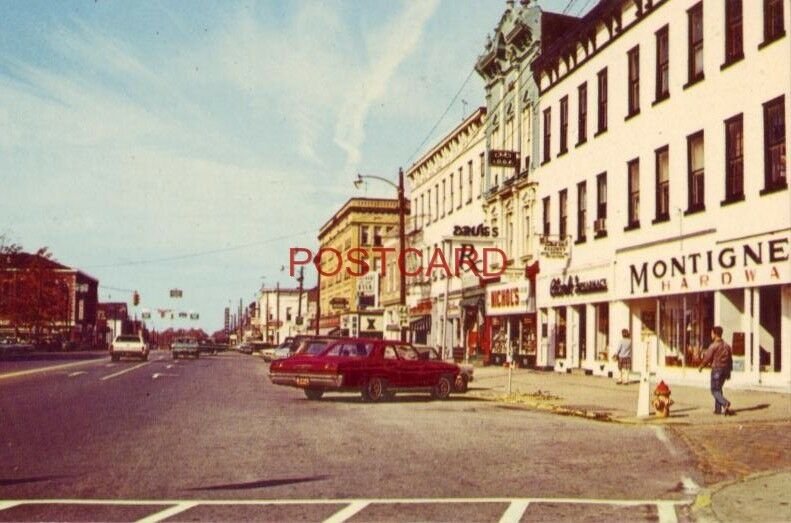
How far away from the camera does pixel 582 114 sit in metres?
36.9

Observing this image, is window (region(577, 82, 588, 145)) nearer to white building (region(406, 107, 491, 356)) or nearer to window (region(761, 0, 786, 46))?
white building (region(406, 107, 491, 356))

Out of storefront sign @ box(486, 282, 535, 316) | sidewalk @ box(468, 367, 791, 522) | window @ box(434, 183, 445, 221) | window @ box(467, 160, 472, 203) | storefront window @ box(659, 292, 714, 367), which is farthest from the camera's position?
window @ box(434, 183, 445, 221)

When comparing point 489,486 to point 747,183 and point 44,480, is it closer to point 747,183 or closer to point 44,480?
point 44,480

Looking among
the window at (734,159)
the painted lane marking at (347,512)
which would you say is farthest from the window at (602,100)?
the painted lane marking at (347,512)

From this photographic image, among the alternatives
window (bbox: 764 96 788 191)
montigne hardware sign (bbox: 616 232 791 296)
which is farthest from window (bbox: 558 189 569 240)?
window (bbox: 764 96 788 191)

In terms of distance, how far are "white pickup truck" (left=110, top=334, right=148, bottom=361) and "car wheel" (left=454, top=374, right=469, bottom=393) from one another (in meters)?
37.5

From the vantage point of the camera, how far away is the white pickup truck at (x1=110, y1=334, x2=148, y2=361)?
5991cm

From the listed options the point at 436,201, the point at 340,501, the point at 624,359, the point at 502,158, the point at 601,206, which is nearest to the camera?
the point at 340,501

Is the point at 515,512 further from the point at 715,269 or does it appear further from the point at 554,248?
the point at 554,248

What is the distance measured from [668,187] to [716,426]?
44.0 ft

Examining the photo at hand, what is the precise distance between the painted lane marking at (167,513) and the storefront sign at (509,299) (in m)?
33.4

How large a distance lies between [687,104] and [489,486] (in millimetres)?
20337

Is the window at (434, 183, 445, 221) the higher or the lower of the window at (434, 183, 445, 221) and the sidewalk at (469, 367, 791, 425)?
the higher

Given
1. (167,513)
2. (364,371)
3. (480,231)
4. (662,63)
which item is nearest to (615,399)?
(364,371)
